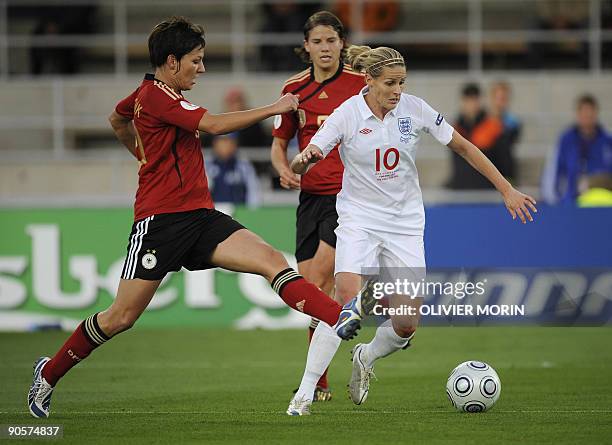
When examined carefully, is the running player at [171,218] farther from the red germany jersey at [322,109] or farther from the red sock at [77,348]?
the red germany jersey at [322,109]

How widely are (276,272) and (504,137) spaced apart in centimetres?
912

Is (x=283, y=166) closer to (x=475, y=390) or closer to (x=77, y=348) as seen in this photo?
(x=77, y=348)

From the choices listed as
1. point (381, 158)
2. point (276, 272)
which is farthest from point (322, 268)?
point (276, 272)

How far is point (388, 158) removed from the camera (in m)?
7.86

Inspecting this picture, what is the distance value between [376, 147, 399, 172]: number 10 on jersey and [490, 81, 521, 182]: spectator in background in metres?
8.32

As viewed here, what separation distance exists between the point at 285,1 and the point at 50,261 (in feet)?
22.2

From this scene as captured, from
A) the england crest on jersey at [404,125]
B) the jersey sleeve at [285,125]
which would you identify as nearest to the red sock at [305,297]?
the england crest on jersey at [404,125]

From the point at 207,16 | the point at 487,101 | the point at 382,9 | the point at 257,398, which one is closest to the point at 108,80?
the point at 207,16

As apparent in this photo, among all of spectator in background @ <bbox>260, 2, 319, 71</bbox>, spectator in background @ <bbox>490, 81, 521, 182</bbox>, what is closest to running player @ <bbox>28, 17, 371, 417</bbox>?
spectator in background @ <bbox>490, 81, 521, 182</bbox>

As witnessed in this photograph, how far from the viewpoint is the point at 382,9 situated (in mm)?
19391

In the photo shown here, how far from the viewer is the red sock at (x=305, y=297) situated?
24.0ft

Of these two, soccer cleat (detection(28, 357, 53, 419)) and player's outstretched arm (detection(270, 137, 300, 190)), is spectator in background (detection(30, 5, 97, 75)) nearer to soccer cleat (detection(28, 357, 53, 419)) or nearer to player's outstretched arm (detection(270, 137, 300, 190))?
player's outstretched arm (detection(270, 137, 300, 190))

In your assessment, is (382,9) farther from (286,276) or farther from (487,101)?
(286,276)

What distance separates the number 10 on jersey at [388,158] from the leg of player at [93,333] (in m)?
Result: 1.50
